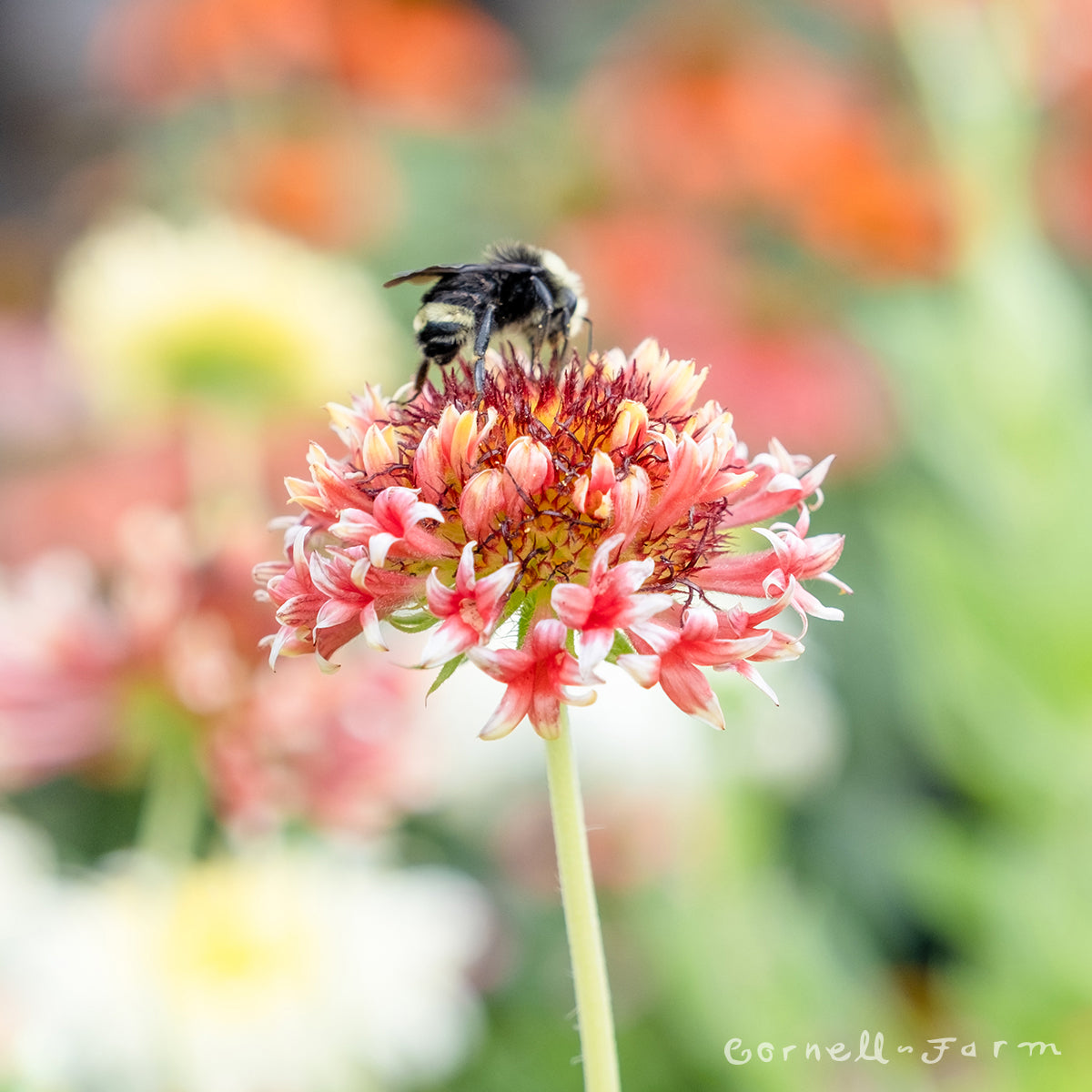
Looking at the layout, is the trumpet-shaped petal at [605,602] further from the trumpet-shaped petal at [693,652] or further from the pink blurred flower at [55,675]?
the pink blurred flower at [55,675]

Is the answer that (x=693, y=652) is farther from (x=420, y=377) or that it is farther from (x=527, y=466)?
(x=420, y=377)

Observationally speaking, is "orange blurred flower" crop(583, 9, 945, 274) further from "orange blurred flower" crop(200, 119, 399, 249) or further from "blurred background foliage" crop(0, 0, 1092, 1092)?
"orange blurred flower" crop(200, 119, 399, 249)

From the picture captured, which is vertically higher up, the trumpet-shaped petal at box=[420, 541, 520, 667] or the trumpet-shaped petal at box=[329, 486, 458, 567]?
the trumpet-shaped petal at box=[329, 486, 458, 567]

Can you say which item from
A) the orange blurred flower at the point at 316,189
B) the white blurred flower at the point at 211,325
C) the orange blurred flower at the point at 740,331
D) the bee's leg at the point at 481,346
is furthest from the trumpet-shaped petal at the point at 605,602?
the orange blurred flower at the point at 316,189

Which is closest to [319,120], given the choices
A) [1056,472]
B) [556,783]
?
[1056,472]

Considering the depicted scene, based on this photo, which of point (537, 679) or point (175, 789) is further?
point (175, 789)

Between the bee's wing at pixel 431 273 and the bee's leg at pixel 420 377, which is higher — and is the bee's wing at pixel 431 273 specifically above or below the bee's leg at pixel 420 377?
above

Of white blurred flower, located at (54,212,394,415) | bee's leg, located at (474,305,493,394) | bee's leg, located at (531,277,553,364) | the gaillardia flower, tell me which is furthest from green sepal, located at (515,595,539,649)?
white blurred flower, located at (54,212,394,415)

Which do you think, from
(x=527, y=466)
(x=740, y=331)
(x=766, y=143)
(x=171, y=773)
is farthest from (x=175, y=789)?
(x=766, y=143)
